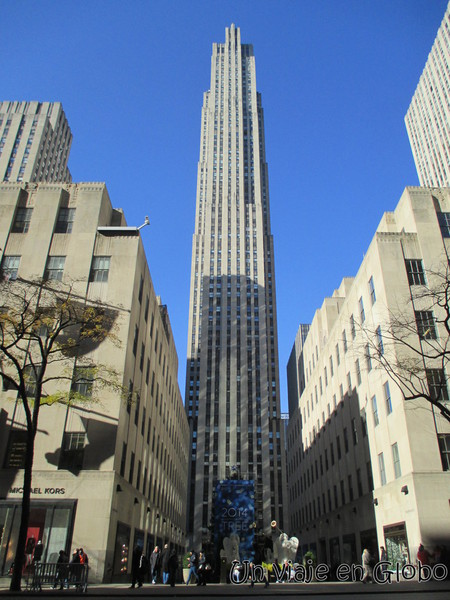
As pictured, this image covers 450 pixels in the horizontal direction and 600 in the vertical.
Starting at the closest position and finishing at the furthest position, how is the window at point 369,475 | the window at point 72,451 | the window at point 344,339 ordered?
the window at point 72,451 → the window at point 369,475 → the window at point 344,339

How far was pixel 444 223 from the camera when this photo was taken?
35000mm

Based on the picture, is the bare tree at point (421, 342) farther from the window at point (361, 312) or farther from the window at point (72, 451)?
the window at point (72, 451)

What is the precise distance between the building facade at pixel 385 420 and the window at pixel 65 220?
23.1 m

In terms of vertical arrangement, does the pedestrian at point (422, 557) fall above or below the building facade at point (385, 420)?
below

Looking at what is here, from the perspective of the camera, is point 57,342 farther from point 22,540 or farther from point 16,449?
point 22,540

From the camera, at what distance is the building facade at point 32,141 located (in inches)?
4281

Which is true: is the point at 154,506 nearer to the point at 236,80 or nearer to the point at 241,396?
the point at 241,396

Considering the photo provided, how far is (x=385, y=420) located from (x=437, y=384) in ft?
15.4

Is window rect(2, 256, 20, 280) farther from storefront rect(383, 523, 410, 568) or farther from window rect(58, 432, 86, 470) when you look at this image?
storefront rect(383, 523, 410, 568)

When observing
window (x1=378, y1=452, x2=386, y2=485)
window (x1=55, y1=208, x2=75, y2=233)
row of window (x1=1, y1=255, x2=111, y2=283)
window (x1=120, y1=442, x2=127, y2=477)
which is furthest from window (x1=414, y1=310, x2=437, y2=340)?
window (x1=55, y1=208, x2=75, y2=233)

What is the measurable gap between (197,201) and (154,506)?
11432 cm

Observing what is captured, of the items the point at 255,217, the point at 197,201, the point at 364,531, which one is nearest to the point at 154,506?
the point at 364,531

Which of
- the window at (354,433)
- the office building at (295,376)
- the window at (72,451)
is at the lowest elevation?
the window at (72,451)

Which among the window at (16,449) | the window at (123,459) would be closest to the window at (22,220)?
the window at (16,449)
